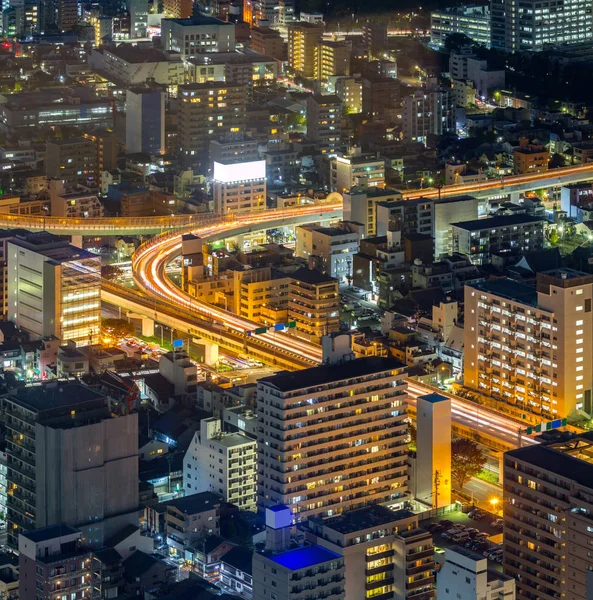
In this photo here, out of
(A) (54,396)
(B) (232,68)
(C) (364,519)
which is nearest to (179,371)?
(A) (54,396)

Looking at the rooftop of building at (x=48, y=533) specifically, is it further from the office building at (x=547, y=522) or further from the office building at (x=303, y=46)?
the office building at (x=303, y=46)

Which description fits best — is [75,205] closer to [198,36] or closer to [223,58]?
[223,58]

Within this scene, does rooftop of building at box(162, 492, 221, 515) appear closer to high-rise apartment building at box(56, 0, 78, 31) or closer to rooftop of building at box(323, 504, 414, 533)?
rooftop of building at box(323, 504, 414, 533)

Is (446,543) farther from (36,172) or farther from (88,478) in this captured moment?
(36,172)

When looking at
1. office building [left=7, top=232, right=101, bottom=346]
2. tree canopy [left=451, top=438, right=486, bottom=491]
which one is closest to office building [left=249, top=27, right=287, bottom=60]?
office building [left=7, top=232, right=101, bottom=346]

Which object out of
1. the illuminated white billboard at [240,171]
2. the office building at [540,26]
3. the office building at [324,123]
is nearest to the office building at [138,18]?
the office building at [540,26]

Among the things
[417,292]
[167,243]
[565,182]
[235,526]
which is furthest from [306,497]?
[565,182]

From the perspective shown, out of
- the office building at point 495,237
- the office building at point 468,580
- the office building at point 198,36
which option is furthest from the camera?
the office building at point 198,36
